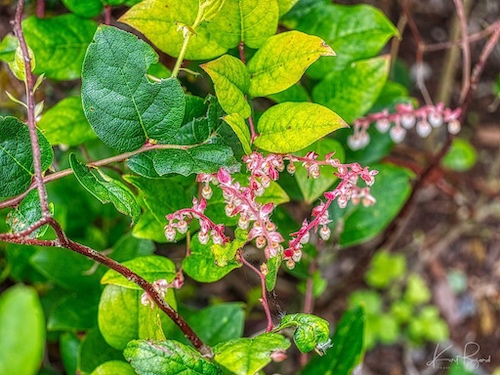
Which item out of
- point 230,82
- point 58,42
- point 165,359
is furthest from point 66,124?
point 165,359

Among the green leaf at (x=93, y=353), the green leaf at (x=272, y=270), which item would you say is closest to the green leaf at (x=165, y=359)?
the green leaf at (x=272, y=270)

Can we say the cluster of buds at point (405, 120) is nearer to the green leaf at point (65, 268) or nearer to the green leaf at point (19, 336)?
the green leaf at point (65, 268)

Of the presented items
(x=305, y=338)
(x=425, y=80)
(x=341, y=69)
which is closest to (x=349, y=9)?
(x=341, y=69)

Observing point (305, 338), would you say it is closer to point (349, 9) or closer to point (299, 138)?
point (299, 138)

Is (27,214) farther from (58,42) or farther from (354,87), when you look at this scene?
(354,87)

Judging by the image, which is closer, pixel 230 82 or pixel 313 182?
pixel 230 82

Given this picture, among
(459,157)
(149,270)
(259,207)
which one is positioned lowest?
(459,157)

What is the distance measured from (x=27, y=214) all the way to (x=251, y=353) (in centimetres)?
36

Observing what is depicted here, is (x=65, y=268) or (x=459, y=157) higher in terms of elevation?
(x=65, y=268)

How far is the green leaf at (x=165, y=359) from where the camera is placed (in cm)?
75

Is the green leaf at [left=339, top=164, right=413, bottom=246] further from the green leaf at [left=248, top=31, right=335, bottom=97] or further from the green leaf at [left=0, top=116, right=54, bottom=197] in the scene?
the green leaf at [left=0, top=116, right=54, bottom=197]

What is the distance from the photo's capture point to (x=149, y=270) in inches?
35.7

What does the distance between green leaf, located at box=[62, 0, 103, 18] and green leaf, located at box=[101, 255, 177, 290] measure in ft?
1.37

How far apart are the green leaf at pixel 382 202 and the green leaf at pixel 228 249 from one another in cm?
50
